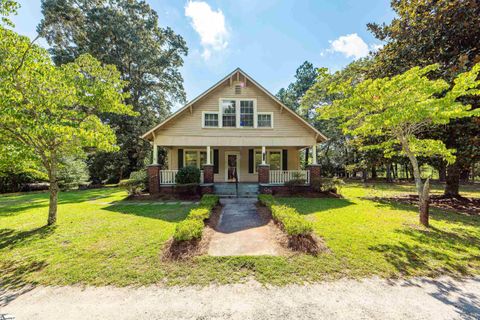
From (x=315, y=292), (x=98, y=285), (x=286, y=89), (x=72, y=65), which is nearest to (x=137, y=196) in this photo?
(x=72, y=65)

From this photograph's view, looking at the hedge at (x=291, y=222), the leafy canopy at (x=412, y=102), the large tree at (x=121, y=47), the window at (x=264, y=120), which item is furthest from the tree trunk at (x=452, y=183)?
the large tree at (x=121, y=47)

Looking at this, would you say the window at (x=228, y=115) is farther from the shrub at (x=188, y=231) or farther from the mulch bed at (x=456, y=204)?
the mulch bed at (x=456, y=204)

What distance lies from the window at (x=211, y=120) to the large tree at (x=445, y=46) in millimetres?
10178

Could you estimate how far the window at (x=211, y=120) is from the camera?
1217 centimetres

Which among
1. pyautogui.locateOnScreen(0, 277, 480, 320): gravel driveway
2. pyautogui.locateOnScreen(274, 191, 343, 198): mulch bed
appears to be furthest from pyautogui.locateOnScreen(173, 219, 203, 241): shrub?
pyautogui.locateOnScreen(274, 191, 343, 198): mulch bed

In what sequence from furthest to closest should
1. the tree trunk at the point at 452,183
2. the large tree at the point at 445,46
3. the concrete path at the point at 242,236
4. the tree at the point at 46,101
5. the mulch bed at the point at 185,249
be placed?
the tree trunk at the point at 452,183 → the large tree at the point at 445,46 → the tree at the point at 46,101 → the concrete path at the point at 242,236 → the mulch bed at the point at 185,249

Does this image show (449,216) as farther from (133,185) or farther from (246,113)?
(133,185)

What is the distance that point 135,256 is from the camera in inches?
166

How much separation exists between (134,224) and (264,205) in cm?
489

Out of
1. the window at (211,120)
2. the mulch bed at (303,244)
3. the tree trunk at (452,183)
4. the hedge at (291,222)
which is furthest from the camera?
the window at (211,120)

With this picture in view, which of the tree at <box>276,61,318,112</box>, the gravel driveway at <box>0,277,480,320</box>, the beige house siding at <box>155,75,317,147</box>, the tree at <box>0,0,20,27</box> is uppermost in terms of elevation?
the tree at <box>276,61,318,112</box>

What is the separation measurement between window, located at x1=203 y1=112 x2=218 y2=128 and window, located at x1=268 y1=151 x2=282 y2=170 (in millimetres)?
4655

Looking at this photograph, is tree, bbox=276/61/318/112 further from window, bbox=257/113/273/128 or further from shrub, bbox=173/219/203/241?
shrub, bbox=173/219/203/241

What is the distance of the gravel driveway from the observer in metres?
2.65
